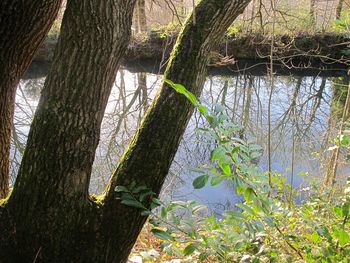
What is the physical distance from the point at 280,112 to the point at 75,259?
7054mm

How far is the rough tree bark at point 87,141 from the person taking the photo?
66.5 inches

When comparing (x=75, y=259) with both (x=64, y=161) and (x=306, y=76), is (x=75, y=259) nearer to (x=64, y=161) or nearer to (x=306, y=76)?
(x=64, y=161)

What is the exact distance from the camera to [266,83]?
391 inches

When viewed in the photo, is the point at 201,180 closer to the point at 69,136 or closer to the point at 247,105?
the point at 69,136

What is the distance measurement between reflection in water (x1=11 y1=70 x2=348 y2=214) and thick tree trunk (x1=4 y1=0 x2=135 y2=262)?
2.16 metres

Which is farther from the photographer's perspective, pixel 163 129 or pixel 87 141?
pixel 163 129

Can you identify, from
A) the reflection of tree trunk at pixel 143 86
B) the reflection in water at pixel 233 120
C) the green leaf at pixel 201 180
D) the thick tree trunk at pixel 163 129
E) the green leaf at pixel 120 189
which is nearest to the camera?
the green leaf at pixel 201 180

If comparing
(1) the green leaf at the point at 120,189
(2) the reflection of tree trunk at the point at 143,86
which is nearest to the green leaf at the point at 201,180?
(1) the green leaf at the point at 120,189

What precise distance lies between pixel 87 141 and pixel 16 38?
1.80ft

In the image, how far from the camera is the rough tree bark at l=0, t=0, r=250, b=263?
1.69m

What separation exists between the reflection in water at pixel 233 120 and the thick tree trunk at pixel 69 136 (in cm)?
216

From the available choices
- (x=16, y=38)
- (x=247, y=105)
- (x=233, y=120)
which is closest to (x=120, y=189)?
(x=16, y=38)

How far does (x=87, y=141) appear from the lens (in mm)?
1750

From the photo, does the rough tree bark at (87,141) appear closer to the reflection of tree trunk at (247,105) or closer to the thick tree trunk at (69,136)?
the thick tree trunk at (69,136)
